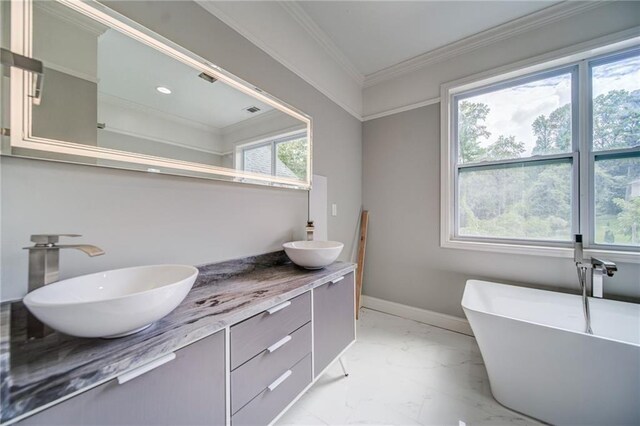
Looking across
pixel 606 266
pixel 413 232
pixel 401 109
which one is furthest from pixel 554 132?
pixel 413 232

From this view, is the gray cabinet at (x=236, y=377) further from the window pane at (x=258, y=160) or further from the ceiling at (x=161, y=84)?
the ceiling at (x=161, y=84)

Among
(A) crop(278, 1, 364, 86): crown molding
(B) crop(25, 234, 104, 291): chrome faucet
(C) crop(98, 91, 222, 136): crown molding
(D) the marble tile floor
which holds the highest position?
(A) crop(278, 1, 364, 86): crown molding

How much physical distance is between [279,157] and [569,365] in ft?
6.83

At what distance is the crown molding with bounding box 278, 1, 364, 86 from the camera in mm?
1756

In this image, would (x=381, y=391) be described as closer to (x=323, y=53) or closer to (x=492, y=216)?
(x=492, y=216)

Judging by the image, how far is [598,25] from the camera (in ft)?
5.58

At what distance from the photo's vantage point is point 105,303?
0.58 metres

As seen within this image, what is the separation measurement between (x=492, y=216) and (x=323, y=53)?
2206mm

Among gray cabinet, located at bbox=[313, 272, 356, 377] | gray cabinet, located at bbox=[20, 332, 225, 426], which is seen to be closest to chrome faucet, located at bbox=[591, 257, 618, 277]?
gray cabinet, located at bbox=[313, 272, 356, 377]

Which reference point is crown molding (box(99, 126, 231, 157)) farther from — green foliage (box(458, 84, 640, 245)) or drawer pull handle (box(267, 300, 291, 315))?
green foliage (box(458, 84, 640, 245))

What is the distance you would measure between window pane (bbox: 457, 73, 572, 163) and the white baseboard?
157cm

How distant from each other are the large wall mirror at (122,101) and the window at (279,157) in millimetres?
14

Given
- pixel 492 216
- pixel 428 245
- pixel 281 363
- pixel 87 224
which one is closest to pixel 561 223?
pixel 492 216

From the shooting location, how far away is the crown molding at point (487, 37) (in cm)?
175
